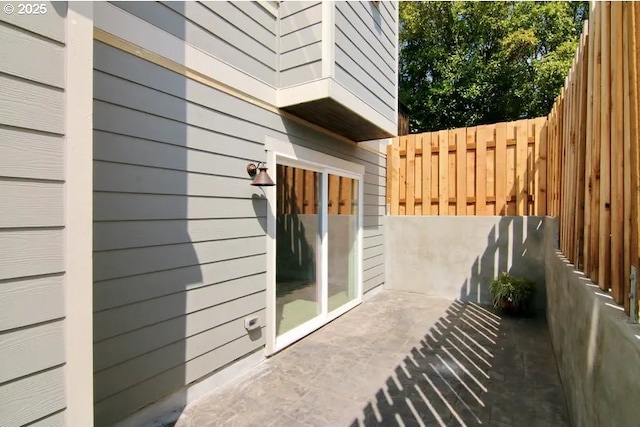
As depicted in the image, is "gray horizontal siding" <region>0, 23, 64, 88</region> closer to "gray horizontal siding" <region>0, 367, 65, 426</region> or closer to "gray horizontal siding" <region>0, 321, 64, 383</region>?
"gray horizontal siding" <region>0, 321, 64, 383</region>

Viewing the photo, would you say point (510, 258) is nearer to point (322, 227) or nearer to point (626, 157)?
point (322, 227)

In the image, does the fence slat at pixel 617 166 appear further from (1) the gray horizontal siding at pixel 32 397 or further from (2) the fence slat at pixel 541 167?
(2) the fence slat at pixel 541 167

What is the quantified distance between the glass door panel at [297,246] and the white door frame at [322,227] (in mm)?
74

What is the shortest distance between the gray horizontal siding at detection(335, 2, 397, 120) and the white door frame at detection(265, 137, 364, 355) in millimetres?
848

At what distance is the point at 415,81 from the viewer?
12.6 m

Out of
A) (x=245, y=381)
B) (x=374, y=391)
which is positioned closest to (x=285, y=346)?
(x=245, y=381)

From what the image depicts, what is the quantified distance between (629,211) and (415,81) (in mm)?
12776

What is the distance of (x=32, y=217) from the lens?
1.15 metres

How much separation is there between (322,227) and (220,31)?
7.65 ft

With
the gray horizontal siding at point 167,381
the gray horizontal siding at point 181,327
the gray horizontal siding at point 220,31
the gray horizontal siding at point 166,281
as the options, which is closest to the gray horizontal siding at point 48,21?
the gray horizontal siding at point 220,31

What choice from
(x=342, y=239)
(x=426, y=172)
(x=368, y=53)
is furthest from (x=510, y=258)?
(x=368, y=53)

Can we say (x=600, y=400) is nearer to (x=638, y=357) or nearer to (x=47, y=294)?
(x=638, y=357)

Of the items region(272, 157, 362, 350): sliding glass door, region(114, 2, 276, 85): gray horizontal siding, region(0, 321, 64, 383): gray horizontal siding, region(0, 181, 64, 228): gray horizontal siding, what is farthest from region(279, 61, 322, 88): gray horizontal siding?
region(0, 321, 64, 383): gray horizontal siding

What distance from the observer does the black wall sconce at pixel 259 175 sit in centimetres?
275
